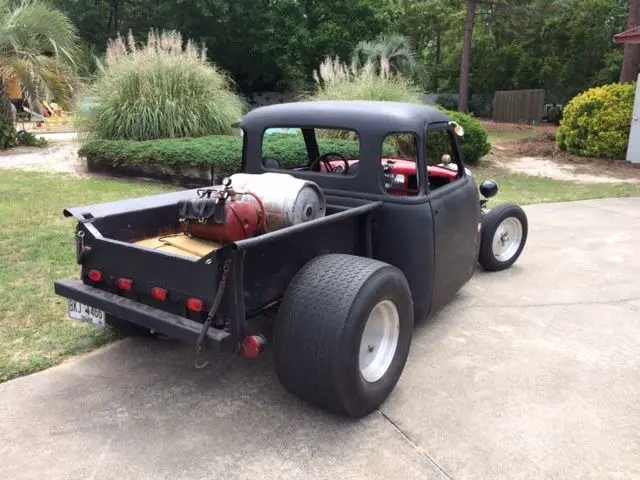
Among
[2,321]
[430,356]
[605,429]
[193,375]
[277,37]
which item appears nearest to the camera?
[605,429]

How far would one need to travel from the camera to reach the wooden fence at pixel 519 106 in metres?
25.7

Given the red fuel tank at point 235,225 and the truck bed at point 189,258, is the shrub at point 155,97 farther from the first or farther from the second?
the red fuel tank at point 235,225

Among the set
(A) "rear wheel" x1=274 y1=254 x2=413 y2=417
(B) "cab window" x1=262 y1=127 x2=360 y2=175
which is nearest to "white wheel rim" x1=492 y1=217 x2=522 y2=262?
(B) "cab window" x1=262 y1=127 x2=360 y2=175

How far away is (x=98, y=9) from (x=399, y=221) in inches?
1078

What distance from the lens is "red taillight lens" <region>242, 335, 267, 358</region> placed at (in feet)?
8.57

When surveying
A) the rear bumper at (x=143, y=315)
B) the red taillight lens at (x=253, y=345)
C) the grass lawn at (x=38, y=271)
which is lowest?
the grass lawn at (x=38, y=271)

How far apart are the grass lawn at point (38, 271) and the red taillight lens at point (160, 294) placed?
3.50 feet

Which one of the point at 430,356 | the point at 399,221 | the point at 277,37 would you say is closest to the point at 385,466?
A: the point at 430,356

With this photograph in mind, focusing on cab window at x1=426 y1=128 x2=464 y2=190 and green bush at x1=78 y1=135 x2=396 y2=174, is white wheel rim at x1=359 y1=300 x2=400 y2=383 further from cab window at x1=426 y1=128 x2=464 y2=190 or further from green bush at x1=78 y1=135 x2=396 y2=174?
green bush at x1=78 y1=135 x2=396 y2=174

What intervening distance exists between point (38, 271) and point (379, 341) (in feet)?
10.3

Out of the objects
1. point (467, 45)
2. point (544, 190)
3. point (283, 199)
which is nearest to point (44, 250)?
point (283, 199)

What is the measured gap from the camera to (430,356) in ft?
11.9

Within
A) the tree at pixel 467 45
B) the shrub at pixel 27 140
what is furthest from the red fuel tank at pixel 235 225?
the tree at pixel 467 45

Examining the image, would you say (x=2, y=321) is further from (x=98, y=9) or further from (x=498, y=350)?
(x=98, y=9)
